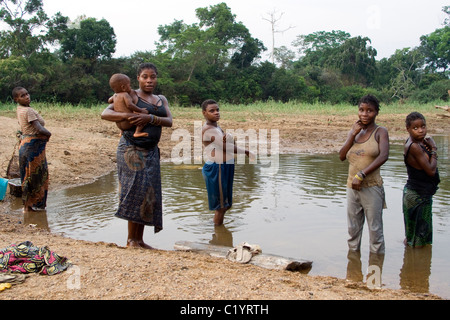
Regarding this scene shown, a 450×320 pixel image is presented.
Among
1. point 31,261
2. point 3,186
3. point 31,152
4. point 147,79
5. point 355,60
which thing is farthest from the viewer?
point 355,60

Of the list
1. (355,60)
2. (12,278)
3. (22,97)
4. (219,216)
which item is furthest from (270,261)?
(355,60)

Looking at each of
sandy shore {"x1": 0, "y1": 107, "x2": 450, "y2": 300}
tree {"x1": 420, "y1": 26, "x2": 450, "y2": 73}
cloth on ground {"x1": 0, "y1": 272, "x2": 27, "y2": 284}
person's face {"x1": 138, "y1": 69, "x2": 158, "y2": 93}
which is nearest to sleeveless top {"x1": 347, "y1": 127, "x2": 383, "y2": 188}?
sandy shore {"x1": 0, "y1": 107, "x2": 450, "y2": 300}

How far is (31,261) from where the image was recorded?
3.51m

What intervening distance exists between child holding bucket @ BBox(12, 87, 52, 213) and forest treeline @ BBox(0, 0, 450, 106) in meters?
18.2

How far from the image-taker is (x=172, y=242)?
529 centimetres

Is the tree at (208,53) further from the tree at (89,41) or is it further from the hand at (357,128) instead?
the hand at (357,128)

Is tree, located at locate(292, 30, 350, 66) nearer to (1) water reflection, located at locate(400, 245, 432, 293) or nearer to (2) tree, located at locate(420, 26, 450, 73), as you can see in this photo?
(2) tree, located at locate(420, 26, 450, 73)

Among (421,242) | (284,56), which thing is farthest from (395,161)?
(284,56)

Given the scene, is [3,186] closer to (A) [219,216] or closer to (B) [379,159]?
(A) [219,216]

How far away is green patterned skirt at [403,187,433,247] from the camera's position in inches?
187

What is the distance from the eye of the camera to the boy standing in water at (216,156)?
17.6 ft

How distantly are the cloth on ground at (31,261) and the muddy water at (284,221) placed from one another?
1.71 meters

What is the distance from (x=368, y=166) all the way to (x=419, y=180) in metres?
0.77
